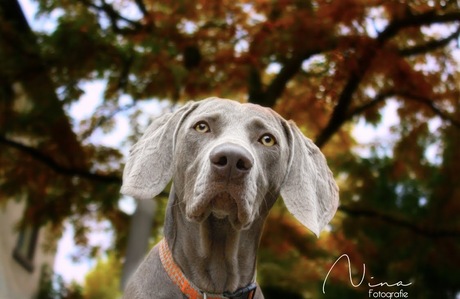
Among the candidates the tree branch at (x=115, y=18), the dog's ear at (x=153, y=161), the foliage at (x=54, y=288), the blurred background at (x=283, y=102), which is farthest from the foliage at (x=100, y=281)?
the dog's ear at (x=153, y=161)

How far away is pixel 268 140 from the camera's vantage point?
9.05ft

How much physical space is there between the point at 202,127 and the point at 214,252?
486 millimetres

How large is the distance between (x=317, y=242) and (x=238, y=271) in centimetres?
645

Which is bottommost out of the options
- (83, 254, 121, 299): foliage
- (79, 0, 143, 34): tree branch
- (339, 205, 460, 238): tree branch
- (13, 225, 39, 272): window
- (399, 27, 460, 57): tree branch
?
(83, 254, 121, 299): foliage

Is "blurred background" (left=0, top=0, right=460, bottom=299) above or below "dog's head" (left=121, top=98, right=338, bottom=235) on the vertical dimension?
below

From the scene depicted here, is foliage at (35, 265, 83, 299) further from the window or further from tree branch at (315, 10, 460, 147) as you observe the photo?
tree branch at (315, 10, 460, 147)

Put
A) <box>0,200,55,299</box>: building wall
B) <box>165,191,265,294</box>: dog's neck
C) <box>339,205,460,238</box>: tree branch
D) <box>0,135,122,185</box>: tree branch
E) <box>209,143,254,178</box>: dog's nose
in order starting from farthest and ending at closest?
<box>0,200,55,299</box>: building wall
<box>339,205,460,238</box>: tree branch
<box>0,135,122,185</box>: tree branch
<box>165,191,265,294</box>: dog's neck
<box>209,143,254,178</box>: dog's nose

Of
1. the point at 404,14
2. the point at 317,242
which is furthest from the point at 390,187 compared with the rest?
the point at 404,14

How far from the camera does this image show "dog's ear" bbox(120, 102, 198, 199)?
110 inches

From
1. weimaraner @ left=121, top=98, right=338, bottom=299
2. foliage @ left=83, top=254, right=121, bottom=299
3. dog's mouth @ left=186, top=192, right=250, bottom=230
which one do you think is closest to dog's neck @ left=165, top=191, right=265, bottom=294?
weimaraner @ left=121, top=98, right=338, bottom=299

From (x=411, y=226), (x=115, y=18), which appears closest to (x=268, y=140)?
(x=115, y=18)

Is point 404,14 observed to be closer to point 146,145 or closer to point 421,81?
point 421,81

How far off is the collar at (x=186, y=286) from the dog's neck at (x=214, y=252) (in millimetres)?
19

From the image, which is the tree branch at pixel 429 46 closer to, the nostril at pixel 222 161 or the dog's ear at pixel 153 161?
the dog's ear at pixel 153 161
